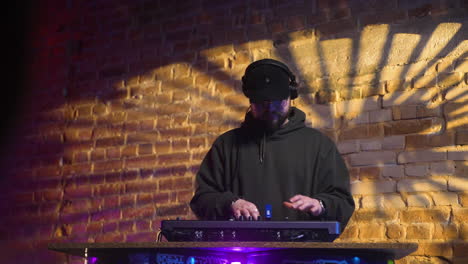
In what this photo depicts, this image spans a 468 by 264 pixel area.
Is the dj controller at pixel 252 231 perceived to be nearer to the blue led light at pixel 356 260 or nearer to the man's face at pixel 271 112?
the blue led light at pixel 356 260

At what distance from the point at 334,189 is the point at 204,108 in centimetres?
149

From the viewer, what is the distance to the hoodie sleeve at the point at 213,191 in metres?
2.35

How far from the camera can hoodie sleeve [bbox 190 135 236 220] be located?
2348mm

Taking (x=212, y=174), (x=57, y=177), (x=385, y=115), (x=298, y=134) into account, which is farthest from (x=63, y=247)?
(x=57, y=177)

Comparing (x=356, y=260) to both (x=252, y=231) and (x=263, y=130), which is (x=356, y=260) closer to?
(x=252, y=231)

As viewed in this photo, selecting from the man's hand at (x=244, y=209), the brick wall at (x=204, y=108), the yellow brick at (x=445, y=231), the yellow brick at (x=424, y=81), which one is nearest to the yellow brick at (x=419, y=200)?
the brick wall at (x=204, y=108)

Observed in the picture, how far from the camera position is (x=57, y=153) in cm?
434

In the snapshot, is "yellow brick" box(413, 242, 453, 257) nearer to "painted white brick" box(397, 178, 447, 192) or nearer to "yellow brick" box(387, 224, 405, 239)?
"yellow brick" box(387, 224, 405, 239)

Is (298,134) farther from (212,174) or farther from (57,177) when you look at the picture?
(57,177)

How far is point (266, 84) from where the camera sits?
2482 mm

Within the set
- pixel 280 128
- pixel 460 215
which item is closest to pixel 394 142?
pixel 460 215

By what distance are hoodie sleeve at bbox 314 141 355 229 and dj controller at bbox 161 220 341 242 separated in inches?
14.2

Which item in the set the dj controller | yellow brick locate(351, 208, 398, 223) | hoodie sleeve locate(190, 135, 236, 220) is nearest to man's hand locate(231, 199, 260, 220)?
hoodie sleeve locate(190, 135, 236, 220)

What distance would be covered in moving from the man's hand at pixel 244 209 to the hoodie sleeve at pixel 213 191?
87 mm
